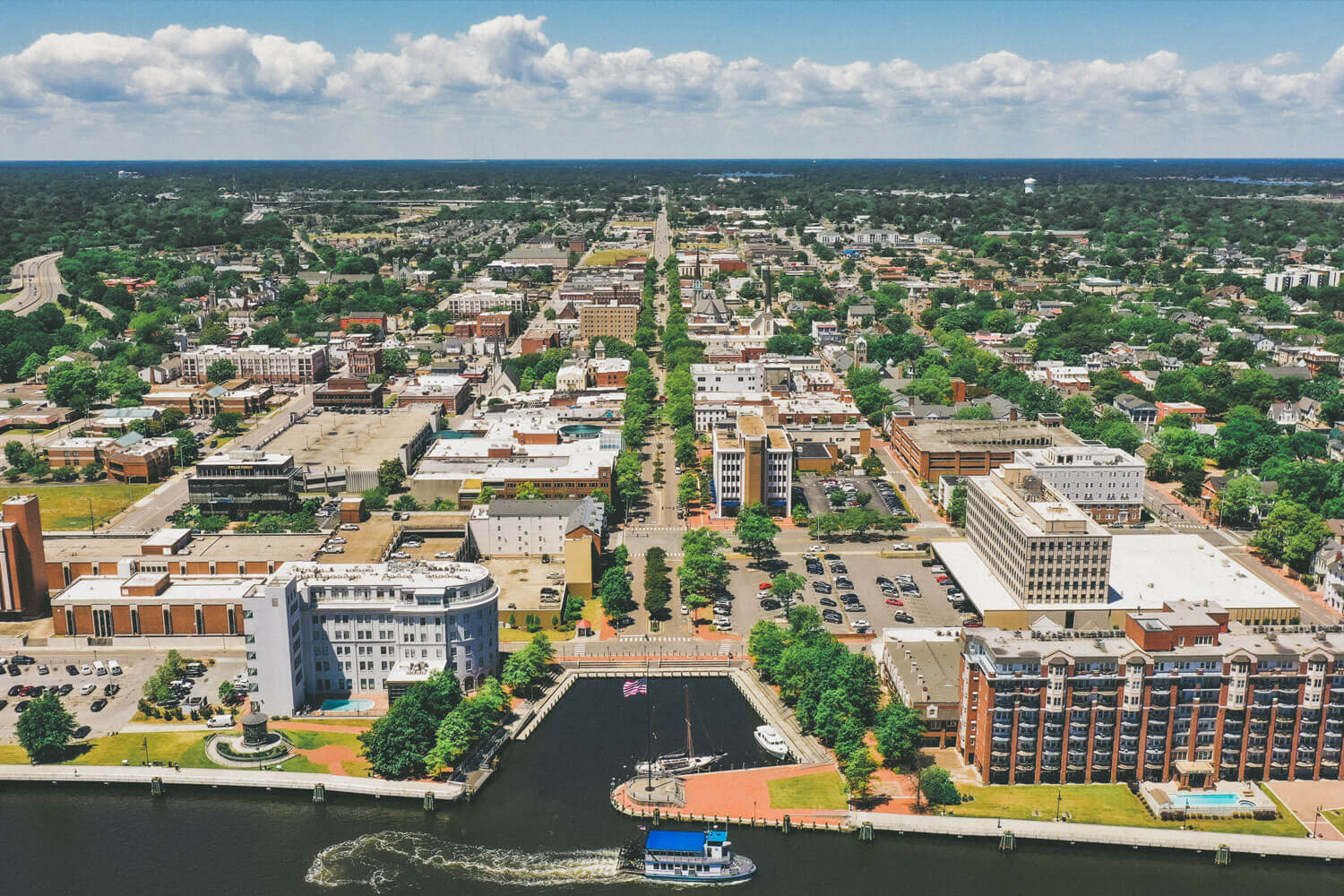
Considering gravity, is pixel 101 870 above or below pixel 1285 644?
below

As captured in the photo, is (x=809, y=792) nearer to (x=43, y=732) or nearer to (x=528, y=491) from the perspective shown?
(x=43, y=732)

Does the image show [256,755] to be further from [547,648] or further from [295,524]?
[295,524]

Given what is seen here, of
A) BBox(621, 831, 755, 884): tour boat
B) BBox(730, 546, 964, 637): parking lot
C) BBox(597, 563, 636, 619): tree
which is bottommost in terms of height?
BBox(621, 831, 755, 884): tour boat

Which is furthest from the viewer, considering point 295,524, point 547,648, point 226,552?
point 295,524

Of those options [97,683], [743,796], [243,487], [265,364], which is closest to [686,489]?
[243,487]

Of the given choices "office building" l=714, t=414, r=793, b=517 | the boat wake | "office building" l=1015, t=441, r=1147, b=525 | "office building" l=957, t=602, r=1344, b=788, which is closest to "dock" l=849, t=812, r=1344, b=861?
"office building" l=957, t=602, r=1344, b=788

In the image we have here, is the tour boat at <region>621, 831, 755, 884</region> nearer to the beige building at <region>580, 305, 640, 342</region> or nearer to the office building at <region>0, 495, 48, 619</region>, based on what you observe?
the office building at <region>0, 495, 48, 619</region>

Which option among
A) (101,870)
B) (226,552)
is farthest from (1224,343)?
(101,870)

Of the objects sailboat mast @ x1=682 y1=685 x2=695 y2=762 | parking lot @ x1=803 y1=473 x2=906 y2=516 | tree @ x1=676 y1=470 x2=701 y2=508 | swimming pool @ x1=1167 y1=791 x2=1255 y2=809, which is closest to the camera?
swimming pool @ x1=1167 y1=791 x2=1255 y2=809
